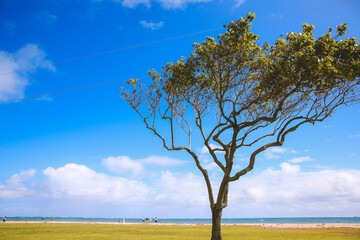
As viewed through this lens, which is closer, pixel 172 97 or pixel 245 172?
pixel 245 172

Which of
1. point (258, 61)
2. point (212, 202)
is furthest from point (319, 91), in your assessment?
point (212, 202)

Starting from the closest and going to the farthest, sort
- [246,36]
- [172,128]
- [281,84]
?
[246,36], [281,84], [172,128]

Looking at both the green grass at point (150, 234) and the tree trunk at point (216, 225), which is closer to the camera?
the tree trunk at point (216, 225)

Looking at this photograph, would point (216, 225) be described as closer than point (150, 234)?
Yes

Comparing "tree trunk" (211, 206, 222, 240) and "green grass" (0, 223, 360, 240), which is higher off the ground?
"tree trunk" (211, 206, 222, 240)

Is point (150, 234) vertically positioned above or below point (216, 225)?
below

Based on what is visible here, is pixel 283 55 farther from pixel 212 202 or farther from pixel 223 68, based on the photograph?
pixel 212 202

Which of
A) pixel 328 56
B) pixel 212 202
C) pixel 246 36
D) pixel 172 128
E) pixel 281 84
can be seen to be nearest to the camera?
pixel 328 56

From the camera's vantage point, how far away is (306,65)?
14125 mm

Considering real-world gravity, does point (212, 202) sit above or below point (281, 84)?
below

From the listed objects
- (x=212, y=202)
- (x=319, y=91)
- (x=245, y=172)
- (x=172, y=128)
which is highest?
(x=319, y=91)

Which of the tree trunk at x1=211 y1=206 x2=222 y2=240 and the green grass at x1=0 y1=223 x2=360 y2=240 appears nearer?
the tree trunk at x1=211 y1=206 x2=222 y2=240

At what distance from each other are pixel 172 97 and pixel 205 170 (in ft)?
19.0

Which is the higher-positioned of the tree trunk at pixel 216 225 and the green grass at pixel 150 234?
the tree trunk at pixel 216 225
